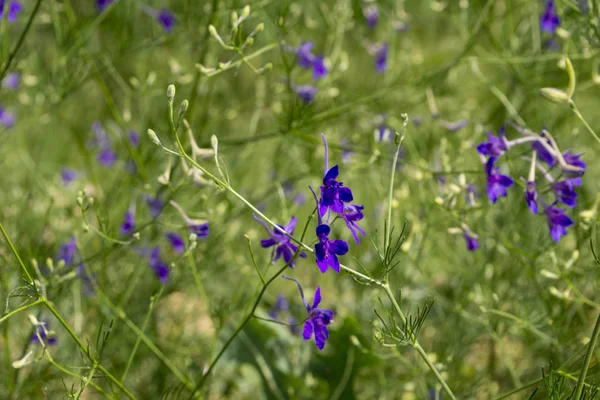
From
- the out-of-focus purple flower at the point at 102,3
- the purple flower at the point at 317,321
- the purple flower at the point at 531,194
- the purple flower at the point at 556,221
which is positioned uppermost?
the out-of-focus purple flower at the point at 102,3

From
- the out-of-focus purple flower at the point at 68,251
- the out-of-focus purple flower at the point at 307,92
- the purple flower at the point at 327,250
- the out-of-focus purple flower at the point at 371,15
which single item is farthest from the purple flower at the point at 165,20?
the purple flower at the point at 327,250

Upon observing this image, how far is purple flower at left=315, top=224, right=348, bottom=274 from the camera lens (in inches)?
44.4

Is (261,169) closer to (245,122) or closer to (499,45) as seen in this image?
(499,45)

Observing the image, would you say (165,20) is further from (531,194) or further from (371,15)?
(531,194)

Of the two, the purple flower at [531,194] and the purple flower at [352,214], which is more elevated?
the purple flower at [352,214]

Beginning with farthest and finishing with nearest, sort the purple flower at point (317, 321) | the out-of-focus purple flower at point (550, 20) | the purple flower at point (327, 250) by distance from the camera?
the out-of-focus purple flower at point (550, 20) → the purple flower at point (317, 321) → the purple flower at point (327, 250)

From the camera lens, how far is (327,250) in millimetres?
1153

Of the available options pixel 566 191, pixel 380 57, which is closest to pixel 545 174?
pixel 566 191

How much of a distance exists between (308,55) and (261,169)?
1022mm

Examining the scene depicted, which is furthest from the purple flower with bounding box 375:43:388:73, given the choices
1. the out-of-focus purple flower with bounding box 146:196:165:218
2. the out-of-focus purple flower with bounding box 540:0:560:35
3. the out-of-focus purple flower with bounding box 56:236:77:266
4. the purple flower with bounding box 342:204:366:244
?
the purple flower with bounding box 342:204:366:244

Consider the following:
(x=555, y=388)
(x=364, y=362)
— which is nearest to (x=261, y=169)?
(x=364, y=362)

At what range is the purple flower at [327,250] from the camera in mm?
1129

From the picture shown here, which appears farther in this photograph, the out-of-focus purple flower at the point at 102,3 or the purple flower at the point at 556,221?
the out-of-focus purple flower at the point at 102,3

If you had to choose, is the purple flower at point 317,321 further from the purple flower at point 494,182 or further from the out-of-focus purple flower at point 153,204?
the out-of-focus purple flower at point 153,204
